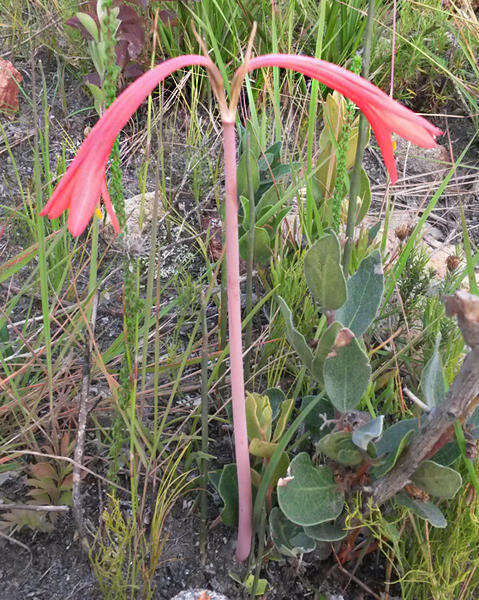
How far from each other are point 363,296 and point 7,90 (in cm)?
154

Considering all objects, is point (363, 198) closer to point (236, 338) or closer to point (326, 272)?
point (326, 272)

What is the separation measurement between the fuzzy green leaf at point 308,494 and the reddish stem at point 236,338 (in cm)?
7

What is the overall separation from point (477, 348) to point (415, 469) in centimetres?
26

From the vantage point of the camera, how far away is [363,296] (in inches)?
39.4

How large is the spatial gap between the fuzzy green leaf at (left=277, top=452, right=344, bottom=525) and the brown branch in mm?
70

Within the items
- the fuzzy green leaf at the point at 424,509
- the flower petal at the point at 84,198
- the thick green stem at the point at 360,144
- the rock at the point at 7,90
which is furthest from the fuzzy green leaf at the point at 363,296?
the rock at the point at 7,90

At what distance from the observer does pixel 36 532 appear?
1.15 m

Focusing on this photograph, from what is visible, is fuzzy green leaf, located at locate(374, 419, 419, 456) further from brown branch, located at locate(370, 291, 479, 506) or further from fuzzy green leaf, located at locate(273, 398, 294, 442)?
fuzzy green leaf, located at locate(273, 398, 294, 442)

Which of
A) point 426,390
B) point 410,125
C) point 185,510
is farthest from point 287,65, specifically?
point 185,510

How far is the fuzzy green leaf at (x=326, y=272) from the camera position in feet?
2.87

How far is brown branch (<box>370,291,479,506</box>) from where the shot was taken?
2.31 feet

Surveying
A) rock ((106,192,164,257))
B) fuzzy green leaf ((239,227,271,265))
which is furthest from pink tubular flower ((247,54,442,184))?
rock ((106,192,164,257))

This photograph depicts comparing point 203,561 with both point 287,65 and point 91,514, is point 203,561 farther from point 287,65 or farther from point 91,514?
point 287,65

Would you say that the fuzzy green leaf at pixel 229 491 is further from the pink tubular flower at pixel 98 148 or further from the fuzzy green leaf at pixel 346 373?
the pink tubular flower at pixel 98 148
